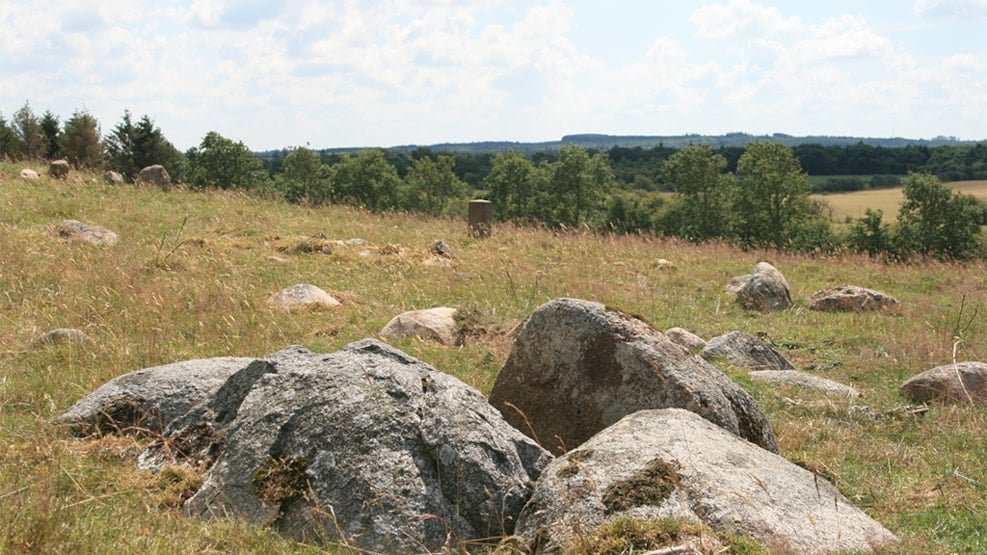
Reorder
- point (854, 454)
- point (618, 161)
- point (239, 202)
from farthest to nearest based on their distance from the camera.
Answer: point (618, 161) → point (239, 202) → point (854, 454)

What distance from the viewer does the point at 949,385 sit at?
8.52m

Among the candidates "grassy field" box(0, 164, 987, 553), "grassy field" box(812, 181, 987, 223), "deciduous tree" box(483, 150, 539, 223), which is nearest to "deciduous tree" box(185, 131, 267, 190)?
"deciduous tree" box(483, 150, 539, 223)

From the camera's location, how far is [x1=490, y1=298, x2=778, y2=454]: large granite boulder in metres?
5.72

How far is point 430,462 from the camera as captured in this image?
4391 millimetres

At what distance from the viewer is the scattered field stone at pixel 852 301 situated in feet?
44.7

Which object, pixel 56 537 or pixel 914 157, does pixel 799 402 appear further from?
pixel 914 157

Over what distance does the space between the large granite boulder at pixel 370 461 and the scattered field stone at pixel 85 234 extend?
10.2 metres

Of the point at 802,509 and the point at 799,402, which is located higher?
the point at 802,509

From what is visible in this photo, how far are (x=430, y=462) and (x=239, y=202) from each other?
1787 cm

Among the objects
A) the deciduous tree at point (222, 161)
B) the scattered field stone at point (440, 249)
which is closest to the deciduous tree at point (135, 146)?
the deciduous tree at point (222, 161)

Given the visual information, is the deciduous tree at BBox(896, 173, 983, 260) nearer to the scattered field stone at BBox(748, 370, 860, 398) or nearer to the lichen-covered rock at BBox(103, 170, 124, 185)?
the lichen-covered rock at BBox(103, 170, 124, 185)

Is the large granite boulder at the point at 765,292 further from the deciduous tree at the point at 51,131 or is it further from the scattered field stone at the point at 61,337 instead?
the deciduous tree at the point at 51,131

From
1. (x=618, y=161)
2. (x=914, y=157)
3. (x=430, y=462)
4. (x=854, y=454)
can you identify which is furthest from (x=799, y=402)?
(x=618, y=161)

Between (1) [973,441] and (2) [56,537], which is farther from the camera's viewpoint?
(1) [973,441]
